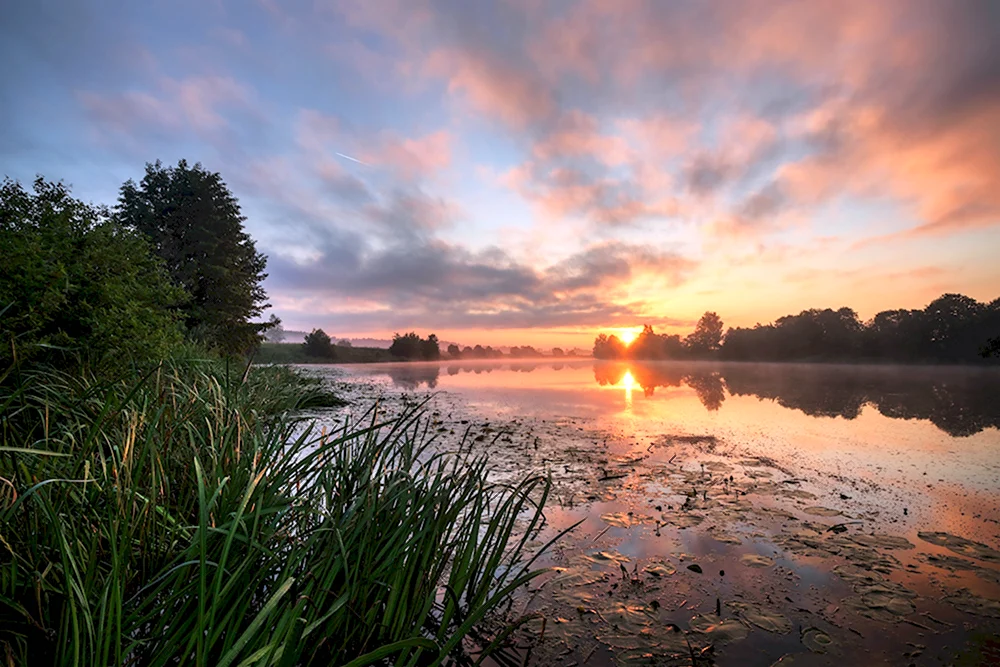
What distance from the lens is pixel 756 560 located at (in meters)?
4.32

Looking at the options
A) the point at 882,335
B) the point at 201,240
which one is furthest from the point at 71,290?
the point at 882,335

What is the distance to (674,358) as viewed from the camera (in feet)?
319

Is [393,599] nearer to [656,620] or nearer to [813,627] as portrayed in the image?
[656,620]

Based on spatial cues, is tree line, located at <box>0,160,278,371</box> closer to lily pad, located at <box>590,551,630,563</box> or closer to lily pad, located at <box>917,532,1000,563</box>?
lily pad, located at <box>590,551,630,563</box>

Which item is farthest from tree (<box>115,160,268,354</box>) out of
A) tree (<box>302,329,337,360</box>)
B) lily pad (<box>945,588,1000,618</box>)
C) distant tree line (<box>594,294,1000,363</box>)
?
distant tree line (<box>594,294,1000,363</box>)

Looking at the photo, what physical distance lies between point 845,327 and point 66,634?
3396 inches

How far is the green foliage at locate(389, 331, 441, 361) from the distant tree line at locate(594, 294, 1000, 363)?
5798 cm

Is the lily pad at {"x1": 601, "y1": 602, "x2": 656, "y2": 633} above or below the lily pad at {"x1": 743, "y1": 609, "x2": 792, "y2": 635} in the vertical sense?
above

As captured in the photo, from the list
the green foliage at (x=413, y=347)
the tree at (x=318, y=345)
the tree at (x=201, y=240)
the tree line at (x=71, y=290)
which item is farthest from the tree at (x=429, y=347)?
the tree line at (x=71, y=290)

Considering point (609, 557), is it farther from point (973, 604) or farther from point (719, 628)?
point (973, 604)

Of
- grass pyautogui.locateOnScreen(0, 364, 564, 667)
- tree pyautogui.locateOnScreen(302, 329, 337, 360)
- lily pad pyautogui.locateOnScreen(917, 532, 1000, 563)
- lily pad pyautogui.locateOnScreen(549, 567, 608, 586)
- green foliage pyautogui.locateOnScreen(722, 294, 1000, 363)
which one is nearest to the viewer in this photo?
grass pyautogui.locateOnScreen(0, 364, 564, 667)

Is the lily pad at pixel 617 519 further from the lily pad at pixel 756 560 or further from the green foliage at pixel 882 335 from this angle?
the green foliage at pixel 882 335

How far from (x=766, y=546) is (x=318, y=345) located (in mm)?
71041

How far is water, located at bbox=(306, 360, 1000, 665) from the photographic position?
121 inches
